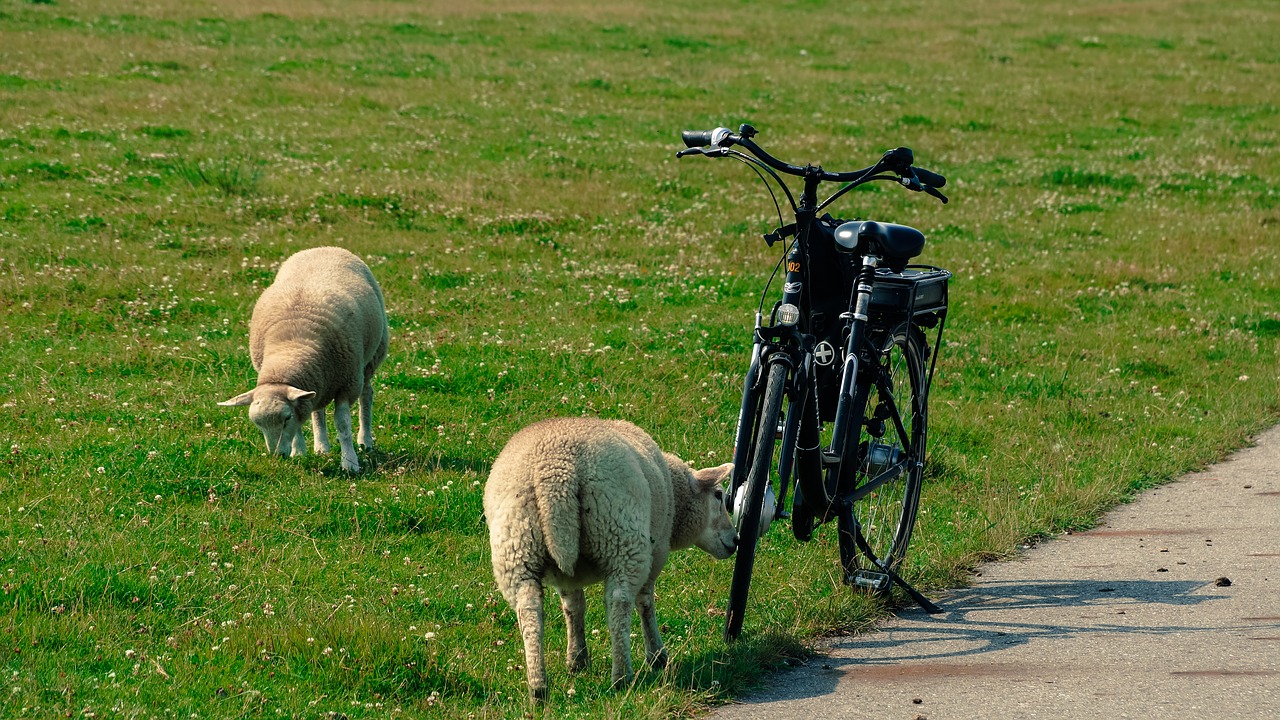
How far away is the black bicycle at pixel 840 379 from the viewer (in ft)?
19.4

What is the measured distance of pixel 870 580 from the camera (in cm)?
668

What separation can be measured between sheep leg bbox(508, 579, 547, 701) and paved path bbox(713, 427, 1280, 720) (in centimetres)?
79

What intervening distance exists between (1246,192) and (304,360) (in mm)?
16987

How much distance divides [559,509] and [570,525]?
8cm

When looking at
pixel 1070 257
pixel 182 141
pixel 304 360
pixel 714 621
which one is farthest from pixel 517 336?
pixel 182 141

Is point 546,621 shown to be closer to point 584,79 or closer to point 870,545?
point 870,545

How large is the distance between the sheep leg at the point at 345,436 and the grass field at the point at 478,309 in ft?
0.41

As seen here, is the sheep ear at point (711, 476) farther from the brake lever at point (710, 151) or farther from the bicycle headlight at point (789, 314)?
the brake lever at point (710, 151)

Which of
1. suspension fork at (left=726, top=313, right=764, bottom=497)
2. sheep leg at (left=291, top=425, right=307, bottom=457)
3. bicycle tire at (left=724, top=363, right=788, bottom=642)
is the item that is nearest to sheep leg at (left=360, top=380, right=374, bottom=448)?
sheep leg at (left=291, top=425, right=307, bottom=457)

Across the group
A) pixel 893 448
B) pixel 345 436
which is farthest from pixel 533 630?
pixel 345 436

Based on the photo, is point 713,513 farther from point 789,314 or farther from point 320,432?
point 320,432

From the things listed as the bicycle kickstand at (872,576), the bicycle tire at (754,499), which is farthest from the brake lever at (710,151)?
the bicycle kickstand at (872,576)

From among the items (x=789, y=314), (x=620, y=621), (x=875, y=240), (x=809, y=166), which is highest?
(x=809, y=166)

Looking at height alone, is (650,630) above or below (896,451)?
below
